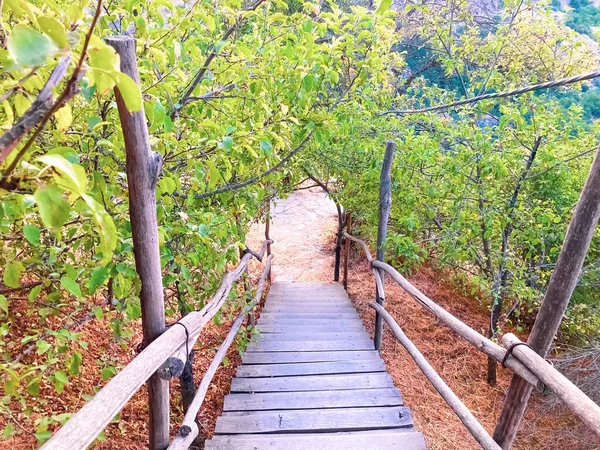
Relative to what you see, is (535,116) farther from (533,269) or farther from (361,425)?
(361,425)

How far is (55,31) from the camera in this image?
489 millimetres

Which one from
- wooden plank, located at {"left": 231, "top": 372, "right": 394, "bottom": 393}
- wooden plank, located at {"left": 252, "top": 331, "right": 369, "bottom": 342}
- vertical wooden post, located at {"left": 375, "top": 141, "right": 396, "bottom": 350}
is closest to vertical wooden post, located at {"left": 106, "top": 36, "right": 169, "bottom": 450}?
wooden plank, located at {"left": 231, "top": 372, "right": 394, "bottom": 393}

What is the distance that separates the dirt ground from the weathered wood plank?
0.46 metres

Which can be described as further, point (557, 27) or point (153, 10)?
point (557, 27)

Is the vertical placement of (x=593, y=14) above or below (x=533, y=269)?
above

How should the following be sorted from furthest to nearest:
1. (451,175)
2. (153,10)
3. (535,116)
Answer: (451,175), (535,116), (153,10)

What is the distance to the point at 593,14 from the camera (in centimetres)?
649

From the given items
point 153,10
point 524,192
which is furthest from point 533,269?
point 153,10

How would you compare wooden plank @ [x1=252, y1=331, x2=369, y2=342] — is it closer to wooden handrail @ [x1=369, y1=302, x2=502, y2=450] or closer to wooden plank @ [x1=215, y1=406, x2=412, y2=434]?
wooden handrail @ [x1=369, y1=302, x2=502, y2=450]

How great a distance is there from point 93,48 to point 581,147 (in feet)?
14.0

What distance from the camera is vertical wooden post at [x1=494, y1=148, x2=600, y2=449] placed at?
1489mm

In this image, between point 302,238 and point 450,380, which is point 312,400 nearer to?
point 450,380

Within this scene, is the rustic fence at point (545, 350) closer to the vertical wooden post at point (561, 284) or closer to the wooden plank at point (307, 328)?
the vertical wooden post at point (561, 284)

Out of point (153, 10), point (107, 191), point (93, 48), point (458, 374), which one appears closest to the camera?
point (93, 48)
